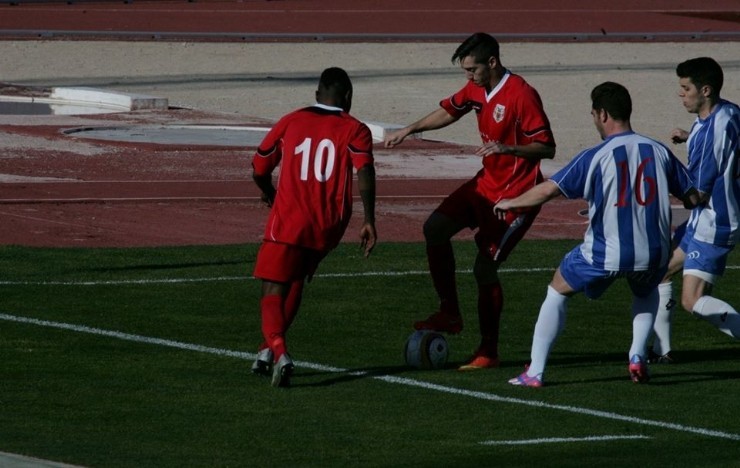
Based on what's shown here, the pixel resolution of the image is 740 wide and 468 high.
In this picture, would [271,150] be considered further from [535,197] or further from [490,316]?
[490,316]

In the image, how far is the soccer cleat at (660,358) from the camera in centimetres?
1165

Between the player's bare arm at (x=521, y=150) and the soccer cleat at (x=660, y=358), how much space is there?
64.4 inches

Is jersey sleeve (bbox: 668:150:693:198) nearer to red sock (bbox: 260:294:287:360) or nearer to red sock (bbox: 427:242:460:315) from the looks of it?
red sock (bbox: 427:242:460:315)

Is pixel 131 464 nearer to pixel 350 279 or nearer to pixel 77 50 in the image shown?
pixel 350 279

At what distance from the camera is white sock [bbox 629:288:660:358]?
1053 centimetres

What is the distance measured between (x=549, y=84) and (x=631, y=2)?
65.1 feet

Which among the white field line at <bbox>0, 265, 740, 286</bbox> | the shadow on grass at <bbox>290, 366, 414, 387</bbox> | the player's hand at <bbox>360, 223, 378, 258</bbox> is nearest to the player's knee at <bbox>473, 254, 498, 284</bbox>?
the shadow on grass at <bbox>290, 366, 414, 387</bbox>

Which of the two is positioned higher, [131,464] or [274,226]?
[274,226]

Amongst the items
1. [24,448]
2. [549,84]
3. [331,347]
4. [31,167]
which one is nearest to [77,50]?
[549,84]

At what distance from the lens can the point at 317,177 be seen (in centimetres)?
1040

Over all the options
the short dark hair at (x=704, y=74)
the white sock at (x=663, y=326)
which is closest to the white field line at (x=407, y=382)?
the white sock at (x=663, y=326)

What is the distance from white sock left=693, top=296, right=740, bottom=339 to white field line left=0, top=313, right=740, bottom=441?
161cm

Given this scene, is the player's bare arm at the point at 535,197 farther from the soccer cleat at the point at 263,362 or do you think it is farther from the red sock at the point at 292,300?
the soccer cleat at the point at 263,362

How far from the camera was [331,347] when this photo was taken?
11867 millimetres
